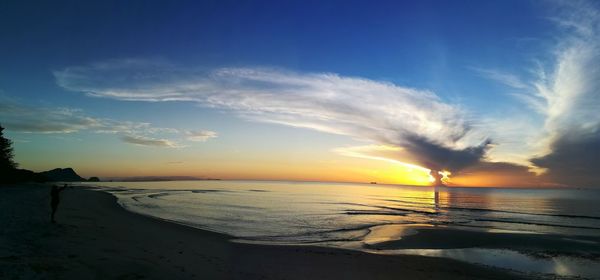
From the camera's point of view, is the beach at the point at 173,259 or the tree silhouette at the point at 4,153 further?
the tree silhouette at the point at 4,153

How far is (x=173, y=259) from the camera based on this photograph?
49.1ft

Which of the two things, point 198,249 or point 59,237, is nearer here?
point 59,237

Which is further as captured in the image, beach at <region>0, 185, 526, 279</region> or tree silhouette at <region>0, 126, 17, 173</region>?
tree silhouette at <region>0, 126, 17, 173</region>

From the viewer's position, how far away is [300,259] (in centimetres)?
1753

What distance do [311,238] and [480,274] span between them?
12.4 metres

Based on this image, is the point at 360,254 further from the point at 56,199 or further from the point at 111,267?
the point at 56,199

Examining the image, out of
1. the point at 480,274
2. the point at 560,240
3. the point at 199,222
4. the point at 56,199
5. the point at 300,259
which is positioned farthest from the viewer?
the point at 199,222

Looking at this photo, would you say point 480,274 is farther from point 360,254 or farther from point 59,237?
point 59,237

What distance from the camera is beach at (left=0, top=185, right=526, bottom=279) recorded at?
1164 cm

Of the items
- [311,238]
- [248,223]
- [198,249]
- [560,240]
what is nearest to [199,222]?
[248,223]

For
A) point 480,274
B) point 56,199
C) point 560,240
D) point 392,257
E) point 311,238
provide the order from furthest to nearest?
point 560,240
point 311,238
point 56,199
point 392,257
point 480,274

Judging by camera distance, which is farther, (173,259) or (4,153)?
(4,153)

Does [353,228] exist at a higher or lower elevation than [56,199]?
lower

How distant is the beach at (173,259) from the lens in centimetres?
1164
